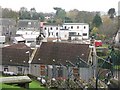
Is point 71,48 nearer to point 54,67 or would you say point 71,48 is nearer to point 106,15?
point 54,67

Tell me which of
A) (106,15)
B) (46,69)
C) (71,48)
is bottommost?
(46,69)

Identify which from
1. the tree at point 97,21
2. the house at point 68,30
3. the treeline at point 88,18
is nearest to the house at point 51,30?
the house at point 68,30

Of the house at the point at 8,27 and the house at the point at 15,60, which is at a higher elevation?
the house at the point at 8,27

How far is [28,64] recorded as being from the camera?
25.2 ft

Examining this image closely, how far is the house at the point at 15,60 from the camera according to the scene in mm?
7759

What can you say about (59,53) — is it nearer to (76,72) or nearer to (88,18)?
(76,72)

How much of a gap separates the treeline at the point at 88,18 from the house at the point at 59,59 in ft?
16.3

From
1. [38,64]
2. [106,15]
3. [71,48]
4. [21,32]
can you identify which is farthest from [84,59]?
[106,15]

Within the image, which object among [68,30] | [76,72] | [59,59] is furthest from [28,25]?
[76,72]

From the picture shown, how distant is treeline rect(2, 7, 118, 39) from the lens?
1645cm

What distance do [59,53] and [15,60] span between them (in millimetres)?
1216

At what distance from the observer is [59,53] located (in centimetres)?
780

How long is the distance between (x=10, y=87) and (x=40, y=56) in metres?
5.24

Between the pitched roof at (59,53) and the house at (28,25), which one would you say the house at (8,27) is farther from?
the pitched roof at (59,53)
